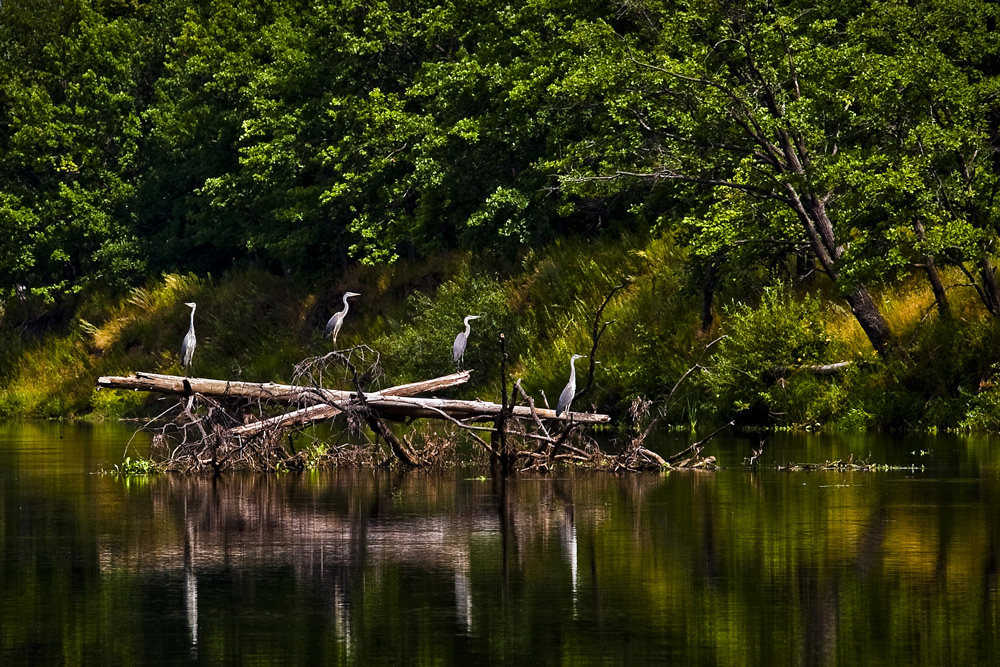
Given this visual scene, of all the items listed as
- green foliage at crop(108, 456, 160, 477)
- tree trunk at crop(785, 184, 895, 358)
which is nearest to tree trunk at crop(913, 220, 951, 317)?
tree trunk at crop(785, 184, 895, 358)

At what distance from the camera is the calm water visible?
1064 centimetres

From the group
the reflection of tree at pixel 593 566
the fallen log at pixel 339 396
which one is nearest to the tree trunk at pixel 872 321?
the fallen log at pixel 339 396

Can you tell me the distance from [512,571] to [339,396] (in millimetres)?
10492

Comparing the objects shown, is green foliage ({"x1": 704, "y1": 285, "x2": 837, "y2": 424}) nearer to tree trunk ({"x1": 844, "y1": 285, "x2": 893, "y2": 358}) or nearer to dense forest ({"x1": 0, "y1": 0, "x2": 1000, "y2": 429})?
dense forest ({"x1": 0, "y1": 0, "x2": 1000, "y2": 429})

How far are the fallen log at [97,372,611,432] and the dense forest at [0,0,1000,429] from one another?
2463 mm

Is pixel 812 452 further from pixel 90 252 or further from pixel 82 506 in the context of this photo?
pixel 90 252

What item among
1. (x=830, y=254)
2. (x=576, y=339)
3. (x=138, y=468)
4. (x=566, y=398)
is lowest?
(x=138, y=468)

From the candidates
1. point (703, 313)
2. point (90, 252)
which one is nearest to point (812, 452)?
point (703, 313)

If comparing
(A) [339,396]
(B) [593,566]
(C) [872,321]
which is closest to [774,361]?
(C) [872,321]

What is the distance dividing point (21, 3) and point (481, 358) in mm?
35204

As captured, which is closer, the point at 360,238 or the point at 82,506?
the point at 82,506

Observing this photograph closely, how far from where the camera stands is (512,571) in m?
13.9

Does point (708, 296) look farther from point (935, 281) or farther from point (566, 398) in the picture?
point (566, 398)

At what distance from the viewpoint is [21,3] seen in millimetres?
69375
